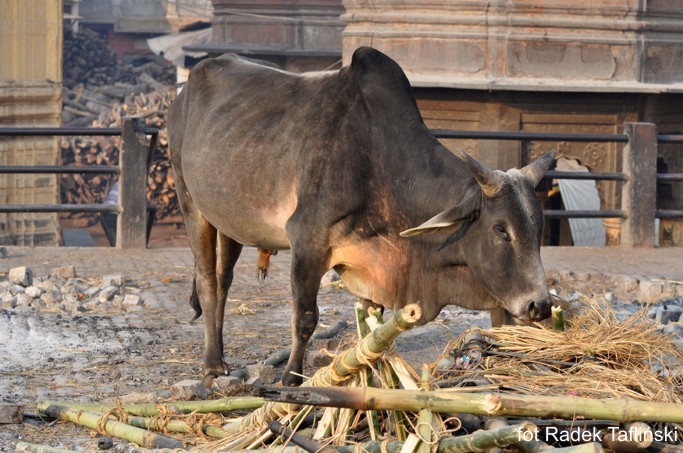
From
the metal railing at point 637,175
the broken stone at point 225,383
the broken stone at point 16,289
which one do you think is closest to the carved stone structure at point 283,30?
the metal railing at point 637,175

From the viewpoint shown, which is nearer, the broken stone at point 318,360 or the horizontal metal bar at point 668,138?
the broken stone at point 318,360

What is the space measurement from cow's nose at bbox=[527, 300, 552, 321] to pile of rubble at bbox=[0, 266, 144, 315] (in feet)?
13.7

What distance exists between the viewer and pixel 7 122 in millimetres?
16328

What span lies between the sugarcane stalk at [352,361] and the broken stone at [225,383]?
0.98m

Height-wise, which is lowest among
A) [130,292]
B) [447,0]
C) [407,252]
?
Result: [130,292]

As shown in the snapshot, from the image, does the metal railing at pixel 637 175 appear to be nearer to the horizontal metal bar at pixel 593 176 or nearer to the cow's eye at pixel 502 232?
the horizontal metal bar at pixel 593 176

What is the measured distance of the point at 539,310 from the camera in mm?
5699

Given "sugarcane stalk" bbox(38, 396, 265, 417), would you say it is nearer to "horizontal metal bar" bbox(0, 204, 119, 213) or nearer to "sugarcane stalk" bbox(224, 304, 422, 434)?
"sugarcane stalk" bbox(224, 304, 422, 434)

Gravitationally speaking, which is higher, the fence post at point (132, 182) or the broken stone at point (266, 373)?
the fence post at point (132, 182)

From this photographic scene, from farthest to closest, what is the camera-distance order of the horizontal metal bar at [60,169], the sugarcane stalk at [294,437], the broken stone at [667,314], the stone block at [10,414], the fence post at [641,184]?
the fence post at [641,184] < the horizontal metal bar at [60,169] < the broken stone at [667,314] < the stone block at [10,414] < the sugarcane stalk at [294,437]

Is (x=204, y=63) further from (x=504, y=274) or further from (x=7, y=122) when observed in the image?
(x=7, y=122)

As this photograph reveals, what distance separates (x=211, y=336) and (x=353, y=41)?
889 centimetres

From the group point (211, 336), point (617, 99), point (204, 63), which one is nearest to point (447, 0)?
point (617, 99)

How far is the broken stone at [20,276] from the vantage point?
9.71 m
